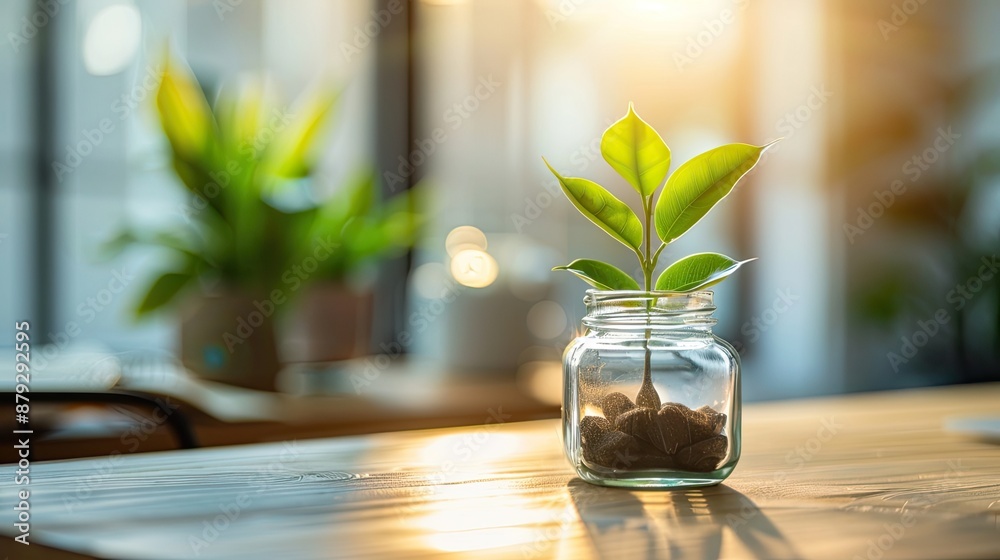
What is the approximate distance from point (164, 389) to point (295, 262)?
50 cm

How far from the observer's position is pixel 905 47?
9.99 feet

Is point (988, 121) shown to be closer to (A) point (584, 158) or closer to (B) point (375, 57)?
(A) point (584, 158)

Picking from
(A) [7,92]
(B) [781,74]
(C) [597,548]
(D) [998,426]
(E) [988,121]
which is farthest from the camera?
(B) [781,74]

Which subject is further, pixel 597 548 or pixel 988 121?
pixel 988 121

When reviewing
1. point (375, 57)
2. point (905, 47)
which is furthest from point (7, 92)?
point (905, 47)

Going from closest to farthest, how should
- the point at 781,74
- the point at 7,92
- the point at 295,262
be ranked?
the point at 295,262
the point at 7,92
the point at 781,74
